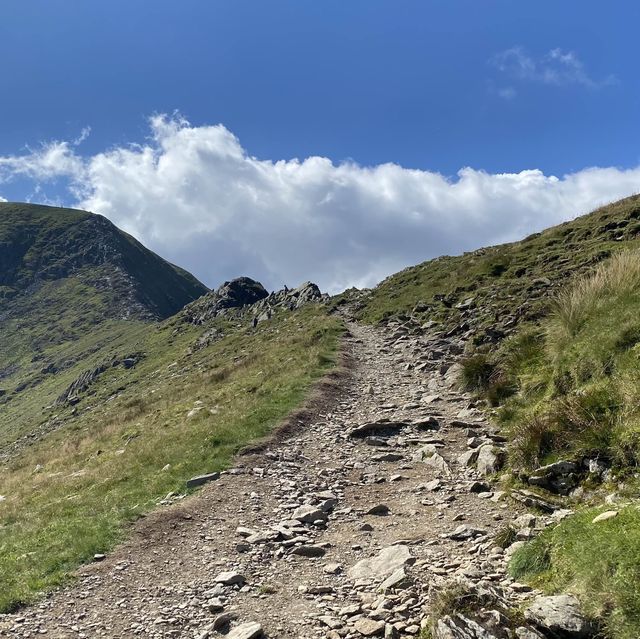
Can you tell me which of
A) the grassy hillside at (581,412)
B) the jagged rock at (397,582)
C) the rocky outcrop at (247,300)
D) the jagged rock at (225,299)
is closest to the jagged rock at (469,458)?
the grassy hillside at (581,412)

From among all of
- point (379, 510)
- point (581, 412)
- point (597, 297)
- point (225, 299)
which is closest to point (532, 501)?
point (581, 412)

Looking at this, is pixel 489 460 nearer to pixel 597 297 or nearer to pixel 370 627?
pixel 370 627

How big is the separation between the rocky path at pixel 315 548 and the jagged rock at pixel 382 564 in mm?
32

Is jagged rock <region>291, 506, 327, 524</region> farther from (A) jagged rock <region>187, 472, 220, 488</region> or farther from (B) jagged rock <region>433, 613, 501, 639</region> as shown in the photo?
(B) jagged rock <region>433, 613, 501, 639</region>

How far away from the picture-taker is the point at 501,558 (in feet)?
24.2

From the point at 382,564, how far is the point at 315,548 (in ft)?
5.19

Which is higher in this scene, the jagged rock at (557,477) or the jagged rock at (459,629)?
the jagged rock at (557,477)

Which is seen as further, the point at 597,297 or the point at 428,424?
the point at 428,424

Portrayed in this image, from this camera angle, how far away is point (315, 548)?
924cm

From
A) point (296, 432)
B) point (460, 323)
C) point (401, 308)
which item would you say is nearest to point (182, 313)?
point (401, 308)

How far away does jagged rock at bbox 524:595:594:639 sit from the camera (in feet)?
17.1

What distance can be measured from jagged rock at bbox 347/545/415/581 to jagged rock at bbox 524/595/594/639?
250 centimetres

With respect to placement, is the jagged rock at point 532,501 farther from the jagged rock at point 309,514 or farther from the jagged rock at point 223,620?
the jagged rock at point 223,620

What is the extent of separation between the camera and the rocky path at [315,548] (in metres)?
7.20
